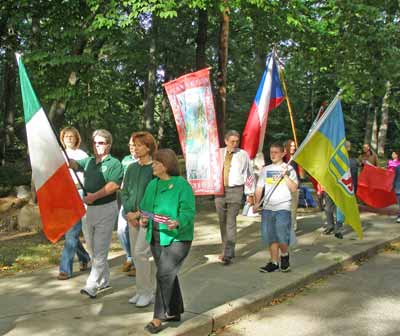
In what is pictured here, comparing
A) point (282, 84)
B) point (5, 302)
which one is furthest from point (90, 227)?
point (282, 84)

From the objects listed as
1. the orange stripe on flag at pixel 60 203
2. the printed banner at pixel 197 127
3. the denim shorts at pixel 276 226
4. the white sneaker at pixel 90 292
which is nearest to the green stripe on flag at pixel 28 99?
the orange stripe on flag at pixel 60 203

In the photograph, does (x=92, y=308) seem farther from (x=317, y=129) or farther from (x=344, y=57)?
(x=344, y=57)

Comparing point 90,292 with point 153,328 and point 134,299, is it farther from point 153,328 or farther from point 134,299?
point 153,328

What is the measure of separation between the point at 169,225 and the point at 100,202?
1490 millimetres

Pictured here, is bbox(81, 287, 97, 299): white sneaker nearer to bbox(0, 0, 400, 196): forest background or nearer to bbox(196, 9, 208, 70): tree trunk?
bbox(0, 0, 400, 196): forest background

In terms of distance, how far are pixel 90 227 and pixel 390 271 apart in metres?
4.34

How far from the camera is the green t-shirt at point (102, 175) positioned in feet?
19.8

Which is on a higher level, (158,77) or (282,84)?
(158,77)

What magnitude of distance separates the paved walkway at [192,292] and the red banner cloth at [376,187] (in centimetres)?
378

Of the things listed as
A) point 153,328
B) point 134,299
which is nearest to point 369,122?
point 134,299

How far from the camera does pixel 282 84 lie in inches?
409

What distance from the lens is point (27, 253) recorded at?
8852 mm

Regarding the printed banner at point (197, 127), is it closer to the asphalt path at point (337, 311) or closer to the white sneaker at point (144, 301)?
the asphalt path at point (337, 311)

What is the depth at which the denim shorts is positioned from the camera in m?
7.07
